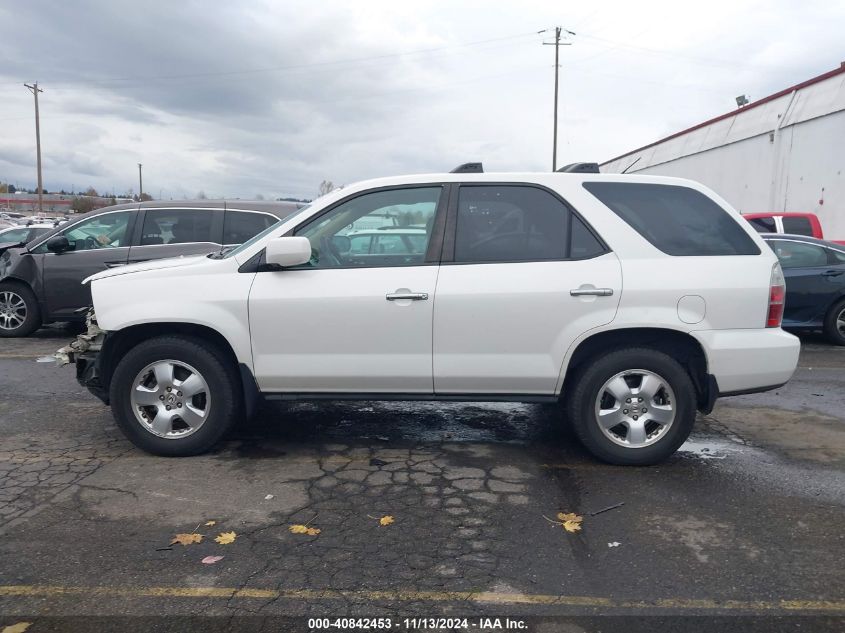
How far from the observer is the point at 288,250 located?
14.5 ft

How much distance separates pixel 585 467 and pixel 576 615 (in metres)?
1.86

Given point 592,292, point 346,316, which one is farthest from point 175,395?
A: point 592,292

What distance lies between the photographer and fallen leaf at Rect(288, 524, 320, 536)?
3.73 meters

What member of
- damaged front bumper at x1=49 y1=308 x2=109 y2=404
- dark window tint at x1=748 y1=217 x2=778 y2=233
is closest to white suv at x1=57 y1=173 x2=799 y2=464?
damaged front bumper at x1=49 y1=308 x2=109 y2=404

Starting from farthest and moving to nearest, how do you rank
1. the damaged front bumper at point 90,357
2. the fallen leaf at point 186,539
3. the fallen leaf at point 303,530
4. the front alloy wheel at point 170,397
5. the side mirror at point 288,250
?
the damaged front bumper at point 90,357, the front alloy wheel at point 170,397, the side mirror at point 288,250, the fallen leaf at point 303,530, the fallen leaf at point 186,539

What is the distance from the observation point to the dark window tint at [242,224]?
9.18 meters

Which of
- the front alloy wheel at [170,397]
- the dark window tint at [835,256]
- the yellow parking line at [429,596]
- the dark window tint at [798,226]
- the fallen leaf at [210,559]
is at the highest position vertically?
the dark window tint at [798,226]

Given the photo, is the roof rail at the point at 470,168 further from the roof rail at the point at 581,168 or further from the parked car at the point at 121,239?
the parked car at the point at 121,239

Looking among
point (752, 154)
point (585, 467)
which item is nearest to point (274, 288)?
point (585, 467)

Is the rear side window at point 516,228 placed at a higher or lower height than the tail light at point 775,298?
higher

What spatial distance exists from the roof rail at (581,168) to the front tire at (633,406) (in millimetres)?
1271

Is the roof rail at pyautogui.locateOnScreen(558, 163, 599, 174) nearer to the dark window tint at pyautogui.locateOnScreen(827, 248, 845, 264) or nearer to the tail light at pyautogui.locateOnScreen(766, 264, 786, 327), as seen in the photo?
the tail light at pyautogui.locateOnScreen(766, 264, 786, 327)

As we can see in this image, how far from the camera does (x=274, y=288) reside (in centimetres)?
465

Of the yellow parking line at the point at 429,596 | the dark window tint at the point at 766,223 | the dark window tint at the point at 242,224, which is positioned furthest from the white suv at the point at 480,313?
the dark window tint at the point at 766,223
